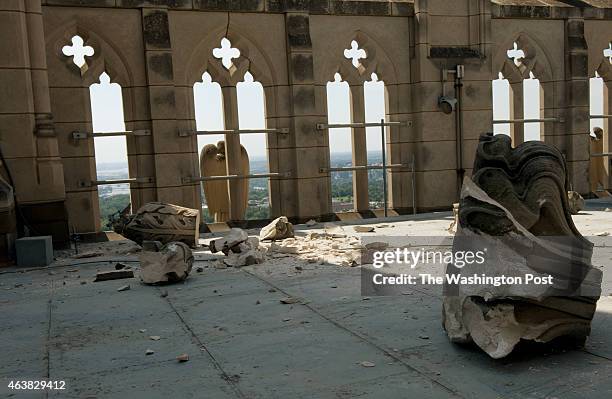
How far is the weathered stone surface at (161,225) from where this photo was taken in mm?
10000

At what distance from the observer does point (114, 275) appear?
8.05 meters

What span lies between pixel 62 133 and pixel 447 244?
7.19 metres

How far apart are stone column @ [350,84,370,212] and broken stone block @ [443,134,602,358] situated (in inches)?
393

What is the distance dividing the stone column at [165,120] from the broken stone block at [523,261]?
8780 mm

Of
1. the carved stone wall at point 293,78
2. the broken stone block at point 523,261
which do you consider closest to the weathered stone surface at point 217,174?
the carved stone wall at point 293,78

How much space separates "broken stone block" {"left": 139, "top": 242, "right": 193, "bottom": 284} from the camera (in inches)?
294

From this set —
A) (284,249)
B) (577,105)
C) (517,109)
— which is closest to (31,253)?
(284,249)

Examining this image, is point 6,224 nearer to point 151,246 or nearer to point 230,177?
point 151,246

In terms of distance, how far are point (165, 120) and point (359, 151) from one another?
4.47 m

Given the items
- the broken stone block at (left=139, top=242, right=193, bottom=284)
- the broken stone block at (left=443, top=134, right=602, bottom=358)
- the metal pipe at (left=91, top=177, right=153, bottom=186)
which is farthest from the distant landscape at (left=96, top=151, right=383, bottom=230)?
the broken stone block at (left=443, top=134, right=602, bottom=358)

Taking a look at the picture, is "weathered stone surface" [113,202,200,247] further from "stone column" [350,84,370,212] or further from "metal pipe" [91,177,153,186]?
"stone column" [350,84,370,212]

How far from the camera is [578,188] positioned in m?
16.3

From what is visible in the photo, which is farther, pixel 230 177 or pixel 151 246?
pixel 230 177

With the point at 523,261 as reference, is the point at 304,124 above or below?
above
